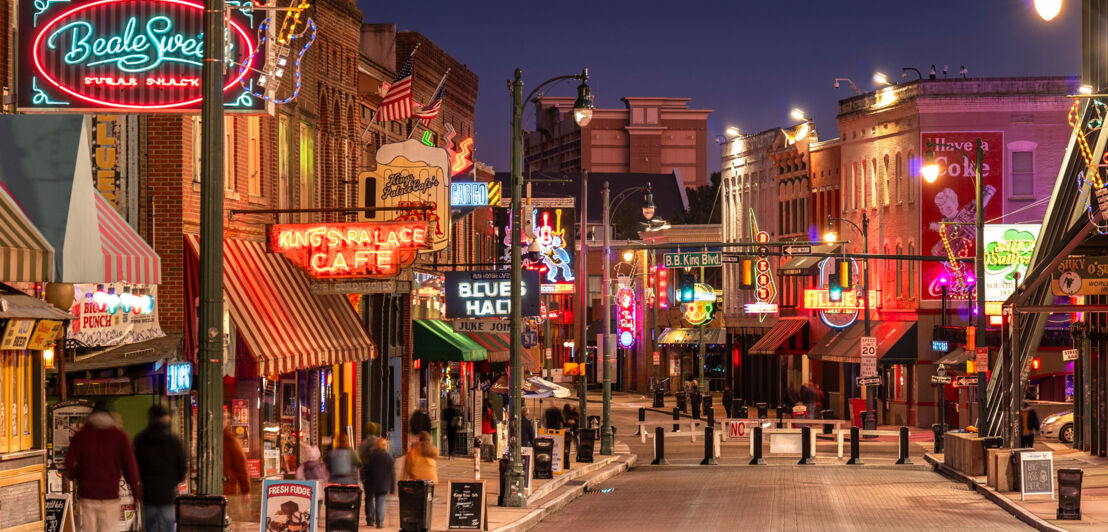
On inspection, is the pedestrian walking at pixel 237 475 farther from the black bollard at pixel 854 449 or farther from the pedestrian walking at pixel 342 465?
the black bollard at pixel 854 449

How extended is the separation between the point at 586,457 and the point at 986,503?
13533 mm

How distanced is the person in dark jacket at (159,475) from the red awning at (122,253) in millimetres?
1930

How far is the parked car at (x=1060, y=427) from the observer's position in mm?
46938

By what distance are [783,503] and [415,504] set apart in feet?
31.0

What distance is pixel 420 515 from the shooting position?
20875mm

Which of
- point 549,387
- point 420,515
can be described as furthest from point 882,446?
point 420,515

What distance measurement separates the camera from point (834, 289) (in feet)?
177

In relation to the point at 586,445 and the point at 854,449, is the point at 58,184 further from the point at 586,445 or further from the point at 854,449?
the point at 854,449

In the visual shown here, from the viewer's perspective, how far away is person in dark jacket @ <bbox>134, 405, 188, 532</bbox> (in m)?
16.0

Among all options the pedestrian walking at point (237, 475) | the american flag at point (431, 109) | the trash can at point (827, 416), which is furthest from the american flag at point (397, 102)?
the trash can at point (827, 416)

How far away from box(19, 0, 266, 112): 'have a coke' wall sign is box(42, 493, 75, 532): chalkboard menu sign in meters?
4.94

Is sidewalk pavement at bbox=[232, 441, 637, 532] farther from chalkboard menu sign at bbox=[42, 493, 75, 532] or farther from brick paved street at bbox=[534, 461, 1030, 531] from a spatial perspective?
chalkboard menu sign at bbox=[42, 493, 75, 532]

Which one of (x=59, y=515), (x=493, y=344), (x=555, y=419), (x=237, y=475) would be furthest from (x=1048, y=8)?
(x=493, y=344)

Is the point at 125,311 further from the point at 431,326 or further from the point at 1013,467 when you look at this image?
the point at 431,326
